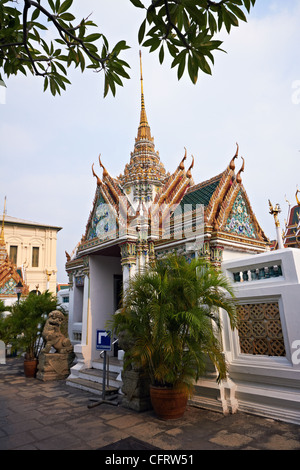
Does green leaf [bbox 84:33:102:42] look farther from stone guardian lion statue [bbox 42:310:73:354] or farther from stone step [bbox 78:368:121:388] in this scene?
stone guardian lion statue [bbox 42:310:73:354]

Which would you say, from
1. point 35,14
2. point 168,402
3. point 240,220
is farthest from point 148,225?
point 35,14

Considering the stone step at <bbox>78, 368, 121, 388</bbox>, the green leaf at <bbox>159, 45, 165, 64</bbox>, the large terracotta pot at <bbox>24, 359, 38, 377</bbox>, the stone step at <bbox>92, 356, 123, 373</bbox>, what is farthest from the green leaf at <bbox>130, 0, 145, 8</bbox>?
the large terracotta pot at <bbox>24, 359, 38, 377</bbox>

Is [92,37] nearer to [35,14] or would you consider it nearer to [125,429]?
[35,14]

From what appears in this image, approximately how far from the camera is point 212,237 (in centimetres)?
666

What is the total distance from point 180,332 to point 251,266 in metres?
1.75

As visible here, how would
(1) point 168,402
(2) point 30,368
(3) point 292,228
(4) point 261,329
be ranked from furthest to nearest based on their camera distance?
(3) point 292,228, (2) point 30,368, (4) point 261,329, (1) point 168,402

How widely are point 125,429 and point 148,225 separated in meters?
4.50

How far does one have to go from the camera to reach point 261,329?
17.9ft

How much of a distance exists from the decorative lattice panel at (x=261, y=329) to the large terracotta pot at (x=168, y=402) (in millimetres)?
1460

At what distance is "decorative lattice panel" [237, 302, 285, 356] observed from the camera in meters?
5.21

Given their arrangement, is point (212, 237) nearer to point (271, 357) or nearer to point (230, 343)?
point (230, 343)

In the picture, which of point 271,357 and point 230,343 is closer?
point 271,357

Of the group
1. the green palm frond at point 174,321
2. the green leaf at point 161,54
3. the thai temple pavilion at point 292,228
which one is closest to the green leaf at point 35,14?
the green leaf at point 161,54
